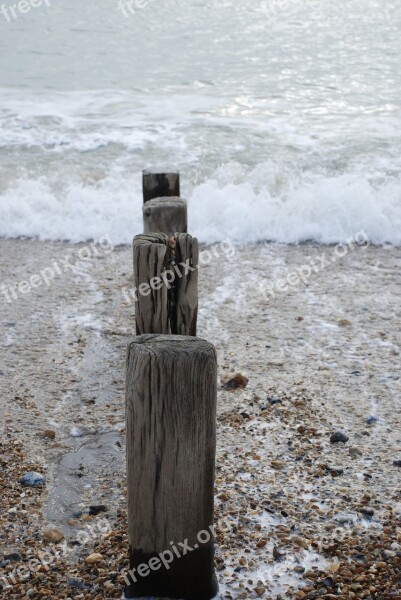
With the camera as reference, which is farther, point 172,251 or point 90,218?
point 90,218

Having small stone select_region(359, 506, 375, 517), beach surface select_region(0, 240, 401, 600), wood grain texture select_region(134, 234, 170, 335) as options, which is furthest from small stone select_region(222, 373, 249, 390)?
small stone select_region(359, 506, 375, 517)

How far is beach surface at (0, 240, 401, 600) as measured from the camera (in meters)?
3.31

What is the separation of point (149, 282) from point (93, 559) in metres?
1.45

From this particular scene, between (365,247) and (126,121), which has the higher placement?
(126,121)

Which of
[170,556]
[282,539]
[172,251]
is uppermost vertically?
[172,251]

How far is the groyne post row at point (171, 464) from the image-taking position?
8.65ft

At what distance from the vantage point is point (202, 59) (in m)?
15.5

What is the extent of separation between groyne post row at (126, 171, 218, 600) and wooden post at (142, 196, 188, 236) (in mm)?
2134

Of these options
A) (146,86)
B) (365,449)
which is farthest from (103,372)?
(146,86)

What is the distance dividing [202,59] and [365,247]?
357 inches

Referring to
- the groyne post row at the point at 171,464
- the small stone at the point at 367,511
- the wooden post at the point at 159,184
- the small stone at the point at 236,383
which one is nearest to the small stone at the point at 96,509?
the groyne post row at the point at 171,464

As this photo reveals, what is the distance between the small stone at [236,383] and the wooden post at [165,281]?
2.54 ft

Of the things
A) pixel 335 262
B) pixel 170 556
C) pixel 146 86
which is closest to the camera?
pixel 170 556

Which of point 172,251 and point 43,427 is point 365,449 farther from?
point 43,427
